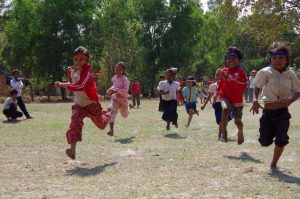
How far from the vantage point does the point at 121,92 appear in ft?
36.1

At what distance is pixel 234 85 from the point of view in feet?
29.4

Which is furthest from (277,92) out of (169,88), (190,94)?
(190,94)

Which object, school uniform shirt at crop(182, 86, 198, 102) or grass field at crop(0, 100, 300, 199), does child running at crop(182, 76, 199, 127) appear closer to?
school uniform shirt at crop(182, 86, 198, 102)

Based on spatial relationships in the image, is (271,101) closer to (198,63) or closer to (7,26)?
(7,26)

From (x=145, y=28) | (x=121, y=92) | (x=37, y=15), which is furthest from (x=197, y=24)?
(x=121, y=92)

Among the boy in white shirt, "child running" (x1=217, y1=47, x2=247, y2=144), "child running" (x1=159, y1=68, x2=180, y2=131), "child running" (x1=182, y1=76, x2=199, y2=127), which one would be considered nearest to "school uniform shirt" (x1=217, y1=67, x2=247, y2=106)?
"child running" (x1=217, y1=47, x2=247, y2=144)

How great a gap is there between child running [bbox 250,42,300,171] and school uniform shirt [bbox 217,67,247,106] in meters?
2.27

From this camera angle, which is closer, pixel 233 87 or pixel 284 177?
pixel 284 177

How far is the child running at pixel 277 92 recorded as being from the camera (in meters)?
6.48

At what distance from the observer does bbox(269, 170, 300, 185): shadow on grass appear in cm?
588

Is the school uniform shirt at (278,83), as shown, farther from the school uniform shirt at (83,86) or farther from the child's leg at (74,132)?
the child's leg at (74,132)

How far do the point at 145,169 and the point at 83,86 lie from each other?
5.65 ft

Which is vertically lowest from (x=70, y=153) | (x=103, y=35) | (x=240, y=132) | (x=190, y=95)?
(x=70, y=153)

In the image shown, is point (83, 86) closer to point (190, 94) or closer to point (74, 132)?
point (74, 132)
